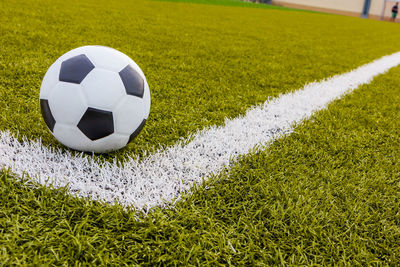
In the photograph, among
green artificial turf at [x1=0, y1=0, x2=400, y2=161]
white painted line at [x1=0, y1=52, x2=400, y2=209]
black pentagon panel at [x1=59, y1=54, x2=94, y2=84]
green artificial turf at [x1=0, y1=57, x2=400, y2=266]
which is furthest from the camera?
green artificial turf at [x1=0, y1=0, x2=400, y2=161]

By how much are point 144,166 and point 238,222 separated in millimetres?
581

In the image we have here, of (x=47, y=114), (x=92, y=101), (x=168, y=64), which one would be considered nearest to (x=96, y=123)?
(x=92, y=101)

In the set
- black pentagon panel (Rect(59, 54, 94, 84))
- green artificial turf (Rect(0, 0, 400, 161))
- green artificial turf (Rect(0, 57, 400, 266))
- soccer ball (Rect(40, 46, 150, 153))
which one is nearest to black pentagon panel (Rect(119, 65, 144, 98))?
soccer ball (Rect(40, 46, 150, 153))

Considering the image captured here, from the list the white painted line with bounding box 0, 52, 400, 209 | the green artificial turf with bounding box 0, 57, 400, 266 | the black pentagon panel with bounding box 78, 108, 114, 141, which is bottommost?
the green artificial turf with bounding box 0, 57, 400, 266

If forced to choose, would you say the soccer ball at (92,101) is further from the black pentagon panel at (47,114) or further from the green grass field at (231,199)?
the green grass field at (231,199)

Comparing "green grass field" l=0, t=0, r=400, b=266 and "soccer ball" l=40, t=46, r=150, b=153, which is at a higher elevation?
"soccer ball" l=40, t=46, r=150, b=153

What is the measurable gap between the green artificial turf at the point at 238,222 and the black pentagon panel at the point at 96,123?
317 millimetres

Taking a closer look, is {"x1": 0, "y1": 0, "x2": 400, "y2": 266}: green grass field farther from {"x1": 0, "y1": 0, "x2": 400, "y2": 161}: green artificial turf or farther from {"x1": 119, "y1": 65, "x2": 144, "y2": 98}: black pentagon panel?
{"x1": 119, "y1": 65, "x2": 144, "y2": 98}: black pentagon panel

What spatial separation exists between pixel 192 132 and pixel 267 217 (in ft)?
2.81

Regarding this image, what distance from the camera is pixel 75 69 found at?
5.04 feet

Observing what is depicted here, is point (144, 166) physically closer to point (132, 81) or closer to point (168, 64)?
point (132, 81)

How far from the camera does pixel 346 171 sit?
177cm

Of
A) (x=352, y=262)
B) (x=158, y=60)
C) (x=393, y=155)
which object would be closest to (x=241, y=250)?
(x=352, y=262)

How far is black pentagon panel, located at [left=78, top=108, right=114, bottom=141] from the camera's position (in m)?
1.49
